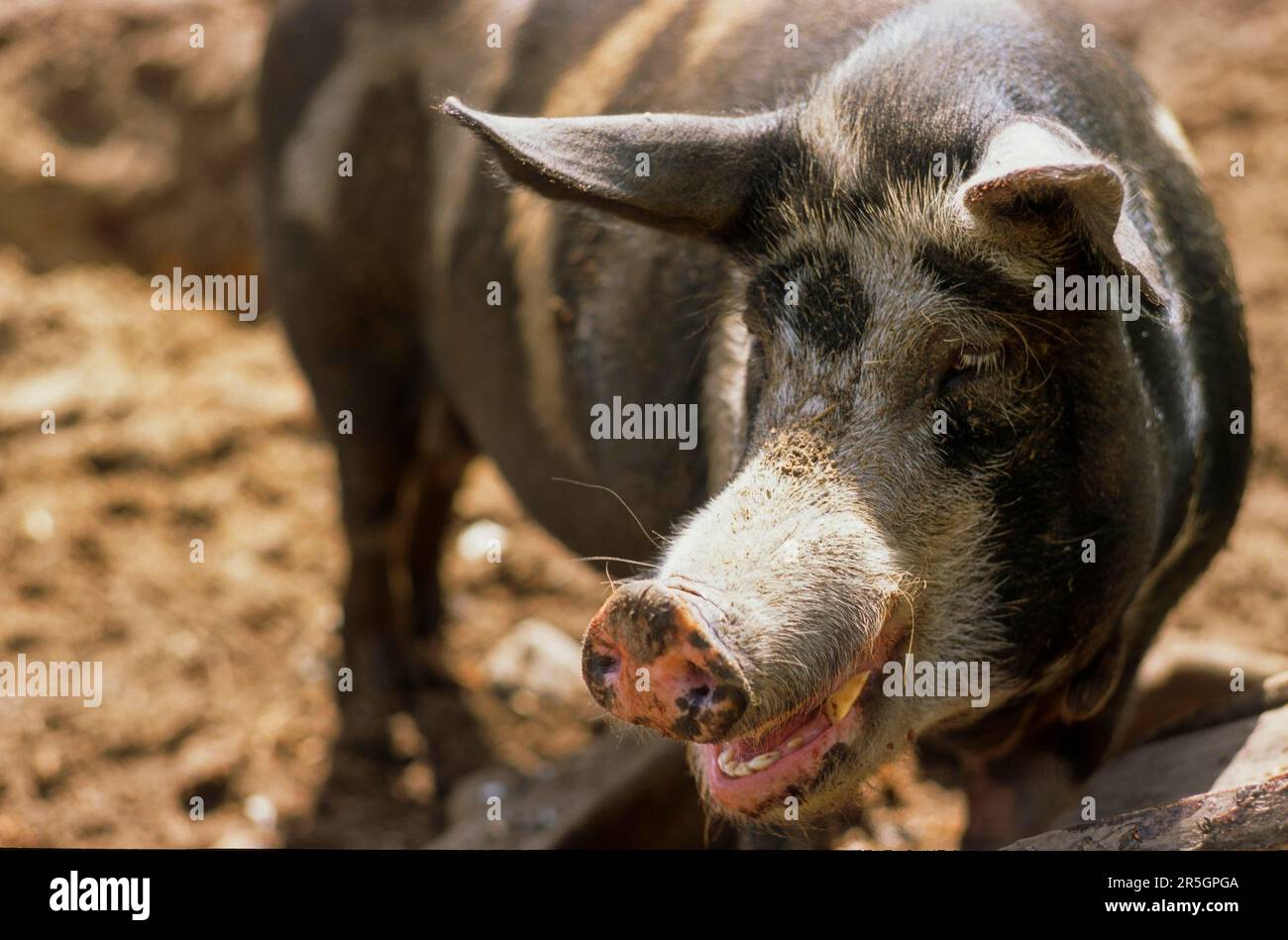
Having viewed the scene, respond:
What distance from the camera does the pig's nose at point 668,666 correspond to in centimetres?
209

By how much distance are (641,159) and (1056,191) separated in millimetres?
712

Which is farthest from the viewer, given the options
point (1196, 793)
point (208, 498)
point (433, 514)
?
point (208, 498)

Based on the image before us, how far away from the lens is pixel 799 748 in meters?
2.45

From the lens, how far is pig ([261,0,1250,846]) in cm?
222

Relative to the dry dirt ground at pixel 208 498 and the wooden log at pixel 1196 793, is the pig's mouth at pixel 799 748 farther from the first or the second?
the dry dirt ground at pixel 208 498

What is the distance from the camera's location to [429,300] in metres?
3.95

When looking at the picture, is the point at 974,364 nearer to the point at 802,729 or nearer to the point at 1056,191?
the point at 1056,191
